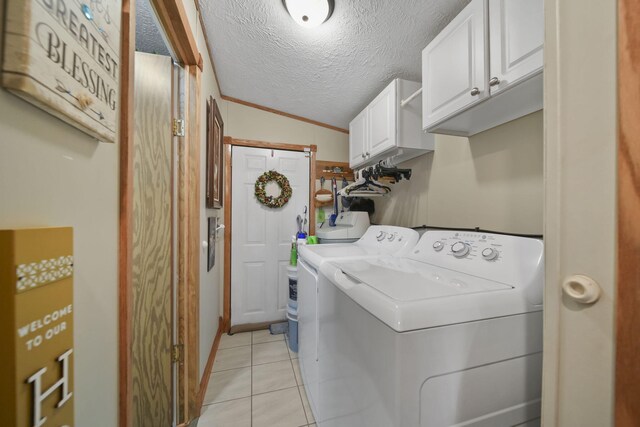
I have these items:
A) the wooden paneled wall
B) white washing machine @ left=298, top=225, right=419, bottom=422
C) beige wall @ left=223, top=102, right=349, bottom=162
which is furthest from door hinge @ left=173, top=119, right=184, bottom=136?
beige wall @ left=223, top=102, right=349, bottom=162

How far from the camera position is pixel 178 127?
50.6 inches

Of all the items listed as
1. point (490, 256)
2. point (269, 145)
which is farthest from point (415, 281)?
point (269, 145)

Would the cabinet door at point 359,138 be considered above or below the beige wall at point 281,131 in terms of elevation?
below

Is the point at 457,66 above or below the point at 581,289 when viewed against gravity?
above

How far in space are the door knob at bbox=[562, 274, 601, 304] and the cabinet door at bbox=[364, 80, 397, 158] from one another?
4.69ft

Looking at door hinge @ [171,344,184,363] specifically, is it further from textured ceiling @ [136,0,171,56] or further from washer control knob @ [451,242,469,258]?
textured ceiling @ [136,0,171,56]

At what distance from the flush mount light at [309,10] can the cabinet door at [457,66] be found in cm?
61

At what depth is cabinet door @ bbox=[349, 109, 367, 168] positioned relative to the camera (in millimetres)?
2148

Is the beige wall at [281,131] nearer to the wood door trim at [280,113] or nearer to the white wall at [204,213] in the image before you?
the wood door trim at [280,113]

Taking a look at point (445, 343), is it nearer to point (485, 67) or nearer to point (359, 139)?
point (485, 67)

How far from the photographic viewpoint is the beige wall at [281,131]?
8.30 feet

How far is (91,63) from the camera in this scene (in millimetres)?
429

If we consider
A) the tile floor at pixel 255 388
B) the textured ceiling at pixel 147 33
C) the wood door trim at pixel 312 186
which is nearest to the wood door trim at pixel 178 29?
the textured ceiling at pixel 147 33

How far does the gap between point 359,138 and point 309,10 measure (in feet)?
3.71
